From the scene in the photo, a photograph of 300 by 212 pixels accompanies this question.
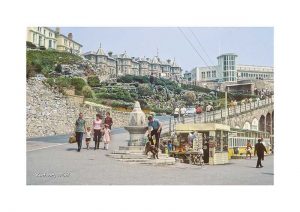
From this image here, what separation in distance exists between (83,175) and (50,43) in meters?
3.67

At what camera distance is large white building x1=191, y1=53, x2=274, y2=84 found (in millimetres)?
12648

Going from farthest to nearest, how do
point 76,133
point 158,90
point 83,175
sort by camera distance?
point 158,90, point 76,133, point 83,175

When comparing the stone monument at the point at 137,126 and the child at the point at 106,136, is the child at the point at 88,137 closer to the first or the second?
the child at the point at 106,136

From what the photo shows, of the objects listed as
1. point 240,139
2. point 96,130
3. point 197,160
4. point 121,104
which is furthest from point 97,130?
point 240,139

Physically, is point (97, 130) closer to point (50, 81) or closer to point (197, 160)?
point (50, 81)

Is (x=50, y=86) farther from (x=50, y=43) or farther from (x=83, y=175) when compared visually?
(x=83, y=175)

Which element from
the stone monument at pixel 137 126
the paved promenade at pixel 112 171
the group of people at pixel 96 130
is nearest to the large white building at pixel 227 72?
the stone monument at pixel 137 126

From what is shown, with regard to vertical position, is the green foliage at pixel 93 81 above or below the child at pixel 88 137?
above

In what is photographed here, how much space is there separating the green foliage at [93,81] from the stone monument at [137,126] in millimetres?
1464

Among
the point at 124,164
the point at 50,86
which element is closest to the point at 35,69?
the point at 50,86

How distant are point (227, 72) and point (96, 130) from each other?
3.85 metres

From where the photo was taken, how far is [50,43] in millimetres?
12422

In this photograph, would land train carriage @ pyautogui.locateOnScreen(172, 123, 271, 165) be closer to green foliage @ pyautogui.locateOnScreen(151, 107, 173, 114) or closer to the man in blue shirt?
green foliage @ pyautogui.locateOnScreen(151, 107, 173, 114)

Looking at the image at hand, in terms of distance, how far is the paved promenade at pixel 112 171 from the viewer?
10.9 m
